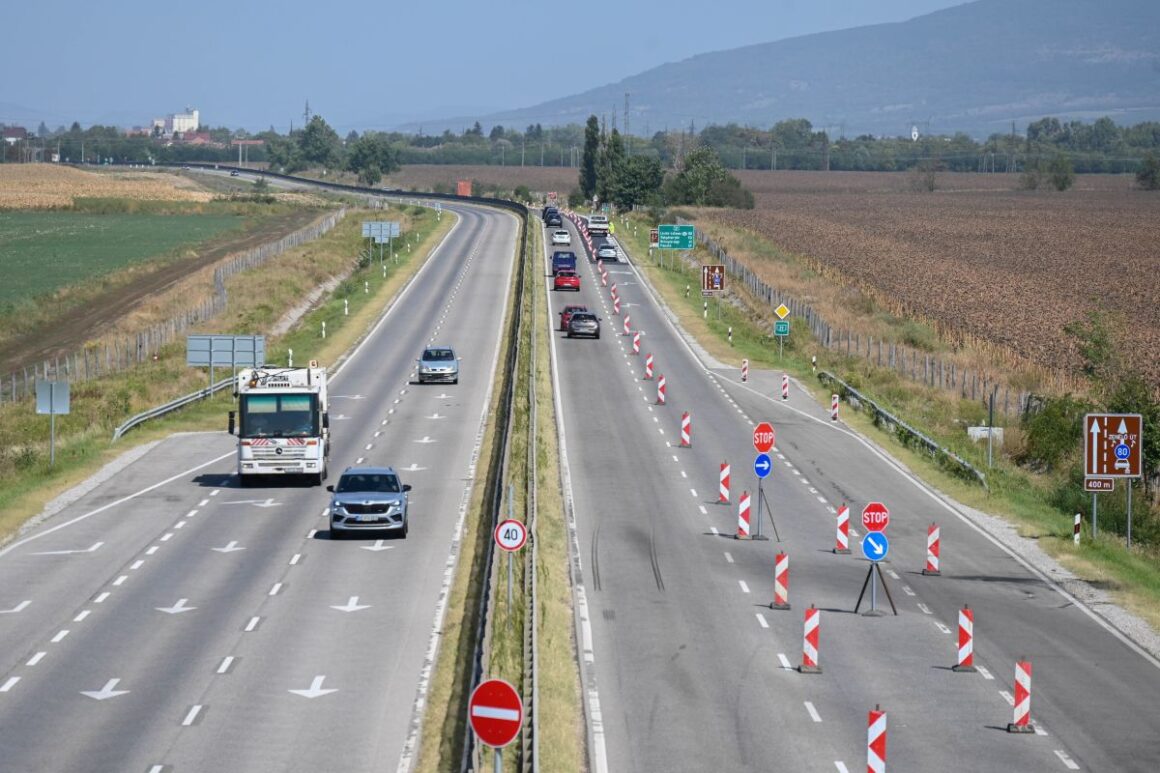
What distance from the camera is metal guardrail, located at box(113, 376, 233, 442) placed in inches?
2007

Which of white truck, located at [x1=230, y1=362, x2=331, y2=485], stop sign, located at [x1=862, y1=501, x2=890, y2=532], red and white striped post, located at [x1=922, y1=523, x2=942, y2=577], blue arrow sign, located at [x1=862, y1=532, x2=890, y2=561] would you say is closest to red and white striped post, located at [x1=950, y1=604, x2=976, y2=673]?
blue arrow sign, located at [x1=862, y1=532, x2=890, y2=561]

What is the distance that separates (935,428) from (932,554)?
21.9 m

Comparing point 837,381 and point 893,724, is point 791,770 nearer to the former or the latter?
point 893,724

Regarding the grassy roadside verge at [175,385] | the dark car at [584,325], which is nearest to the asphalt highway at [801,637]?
the grassy roadside verge at [175,385]

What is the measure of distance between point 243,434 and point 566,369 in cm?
2842

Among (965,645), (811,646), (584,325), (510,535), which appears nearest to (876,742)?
(811,646)

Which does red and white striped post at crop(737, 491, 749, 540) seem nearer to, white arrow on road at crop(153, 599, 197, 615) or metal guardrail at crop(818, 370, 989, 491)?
metal guardrail at crop(818, 370, 989, 491)

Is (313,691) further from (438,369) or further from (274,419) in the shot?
(438,369)

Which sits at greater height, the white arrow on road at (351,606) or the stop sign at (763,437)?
the stop sign at (763,437)

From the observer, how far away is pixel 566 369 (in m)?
68.5

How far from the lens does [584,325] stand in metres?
77.9

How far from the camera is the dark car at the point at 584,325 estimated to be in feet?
256

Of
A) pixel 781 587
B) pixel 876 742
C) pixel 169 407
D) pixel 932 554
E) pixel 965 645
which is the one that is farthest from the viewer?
pixel 169 407

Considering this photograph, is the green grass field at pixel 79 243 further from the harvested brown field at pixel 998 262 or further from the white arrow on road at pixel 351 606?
the white arrow on road at pixel 351 606
